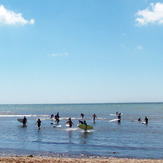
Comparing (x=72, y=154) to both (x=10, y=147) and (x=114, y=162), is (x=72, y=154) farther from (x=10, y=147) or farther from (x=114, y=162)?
(x=10, y=147)

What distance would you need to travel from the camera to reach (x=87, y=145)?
62.6ft

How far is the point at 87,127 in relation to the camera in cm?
2892

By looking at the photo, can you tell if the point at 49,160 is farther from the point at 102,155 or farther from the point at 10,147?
the point at 10,147

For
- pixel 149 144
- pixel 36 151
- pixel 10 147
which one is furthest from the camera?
pixel 149 144

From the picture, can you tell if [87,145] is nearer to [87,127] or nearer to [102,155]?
[102,155]

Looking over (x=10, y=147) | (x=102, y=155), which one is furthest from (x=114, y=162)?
(x=10, y=147)

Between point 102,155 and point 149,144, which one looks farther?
point 149,144

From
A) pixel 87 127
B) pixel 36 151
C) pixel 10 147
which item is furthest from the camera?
pixel 87 127

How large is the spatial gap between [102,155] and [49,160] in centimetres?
400

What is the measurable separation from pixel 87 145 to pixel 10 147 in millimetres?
6294

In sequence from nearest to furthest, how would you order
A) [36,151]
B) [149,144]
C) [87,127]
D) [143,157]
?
[143,157]
[36,151]
[149,144]
[87,127]

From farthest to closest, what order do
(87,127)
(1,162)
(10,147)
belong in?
(87,127)
(10,147)
(1,162)

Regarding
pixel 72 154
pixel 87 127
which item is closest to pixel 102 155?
pixel 72 154

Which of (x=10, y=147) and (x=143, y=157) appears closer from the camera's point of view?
(x=143, y=157)
